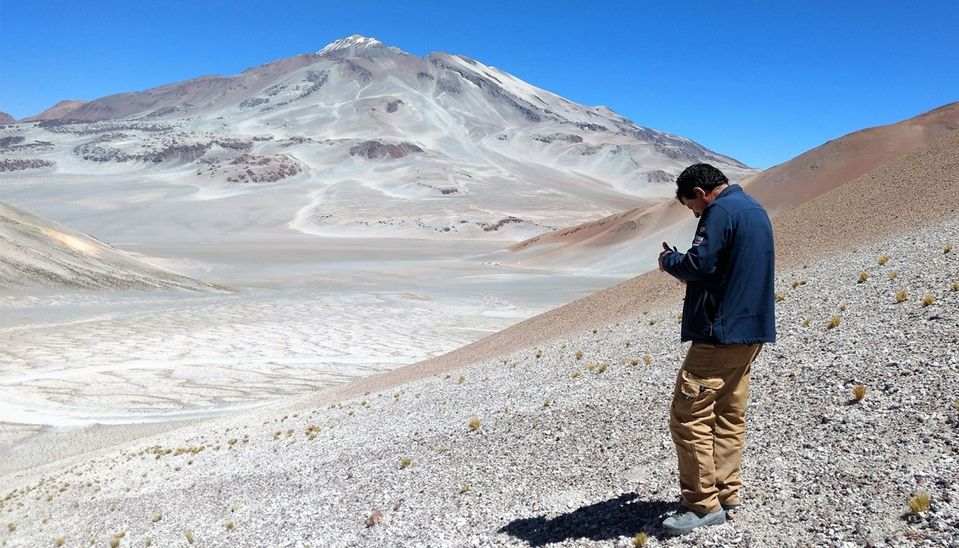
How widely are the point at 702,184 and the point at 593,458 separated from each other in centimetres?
296

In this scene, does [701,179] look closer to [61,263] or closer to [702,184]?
[702,184]

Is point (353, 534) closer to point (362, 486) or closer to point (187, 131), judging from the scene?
point (362, 486)

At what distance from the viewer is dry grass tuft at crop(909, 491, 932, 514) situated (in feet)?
13.3

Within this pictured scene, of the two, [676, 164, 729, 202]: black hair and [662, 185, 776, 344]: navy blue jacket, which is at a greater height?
[676, 164, 729, 202]: black hair

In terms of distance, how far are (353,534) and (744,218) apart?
14.1 feet

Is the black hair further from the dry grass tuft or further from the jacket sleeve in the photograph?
the dry grass tuft

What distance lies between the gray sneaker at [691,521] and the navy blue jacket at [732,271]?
109cm

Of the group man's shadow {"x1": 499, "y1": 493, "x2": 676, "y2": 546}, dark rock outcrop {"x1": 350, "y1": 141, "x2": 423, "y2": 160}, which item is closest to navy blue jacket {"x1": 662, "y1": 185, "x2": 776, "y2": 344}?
man's shadow {"x1": 499, "y1": 493, "x2": 676, "y2": 546}

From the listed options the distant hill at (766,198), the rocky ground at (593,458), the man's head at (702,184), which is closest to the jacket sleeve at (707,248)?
the man's head at (702,184)

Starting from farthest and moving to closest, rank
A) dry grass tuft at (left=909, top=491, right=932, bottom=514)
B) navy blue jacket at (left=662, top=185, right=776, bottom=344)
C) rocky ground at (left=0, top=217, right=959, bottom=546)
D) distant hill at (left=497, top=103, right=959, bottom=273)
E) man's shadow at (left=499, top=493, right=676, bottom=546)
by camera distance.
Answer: distant hill at (left=497, top=103, right=959, bottom=273), man's shadow at (left=499, top=493, right=676, bottom=546), rocky ground at (left=0, top=217, right=959, bottom=546), navy blue jacket at (left=662, top=185, right=776, bottom=344), dry grass tuft at (left=909, top=491, right=932, bottom=514)

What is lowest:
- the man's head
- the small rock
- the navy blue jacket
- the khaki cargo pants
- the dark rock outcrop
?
the small rock

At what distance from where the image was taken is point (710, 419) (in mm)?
4344

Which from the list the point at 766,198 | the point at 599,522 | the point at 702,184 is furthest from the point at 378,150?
the point at 702,184

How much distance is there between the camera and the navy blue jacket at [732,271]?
13.7ft
